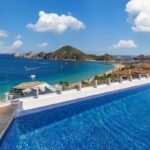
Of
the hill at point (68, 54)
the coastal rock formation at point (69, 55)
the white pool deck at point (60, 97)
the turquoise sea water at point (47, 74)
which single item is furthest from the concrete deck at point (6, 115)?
the hill at point (68, 54)

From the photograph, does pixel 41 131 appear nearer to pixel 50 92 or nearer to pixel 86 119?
pixel 86 119

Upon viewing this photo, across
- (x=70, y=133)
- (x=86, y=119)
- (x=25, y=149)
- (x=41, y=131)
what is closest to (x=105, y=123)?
(x=86, y=119)

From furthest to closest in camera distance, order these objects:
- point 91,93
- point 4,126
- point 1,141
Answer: point 91,93 < point 4,126 < point 1,141

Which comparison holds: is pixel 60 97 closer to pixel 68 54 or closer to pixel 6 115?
pixel 6 115

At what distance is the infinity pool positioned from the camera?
1112 centimetres

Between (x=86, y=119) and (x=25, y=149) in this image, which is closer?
(x=25, y=149)

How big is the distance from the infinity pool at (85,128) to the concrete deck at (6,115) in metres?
0.32

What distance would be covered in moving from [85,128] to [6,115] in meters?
3.55

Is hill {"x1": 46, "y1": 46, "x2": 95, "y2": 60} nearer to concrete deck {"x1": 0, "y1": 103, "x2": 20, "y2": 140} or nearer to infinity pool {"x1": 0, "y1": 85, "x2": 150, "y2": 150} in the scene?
infinity pool {"x1": 0, "y1": 85, "x2": 150, "y2": 150}

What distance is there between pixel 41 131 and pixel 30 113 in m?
2.78

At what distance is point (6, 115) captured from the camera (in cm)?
1316

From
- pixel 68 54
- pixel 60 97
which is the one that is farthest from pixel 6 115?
pixel 68 54

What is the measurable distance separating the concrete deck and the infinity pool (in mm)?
321

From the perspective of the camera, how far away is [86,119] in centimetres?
1488
